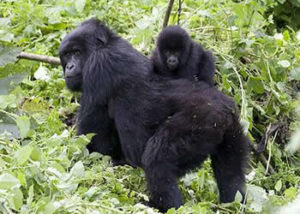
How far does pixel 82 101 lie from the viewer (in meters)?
4.14

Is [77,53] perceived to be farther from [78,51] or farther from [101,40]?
[101,40]

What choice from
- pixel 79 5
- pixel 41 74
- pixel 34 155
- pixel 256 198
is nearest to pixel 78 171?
pixel 34 155

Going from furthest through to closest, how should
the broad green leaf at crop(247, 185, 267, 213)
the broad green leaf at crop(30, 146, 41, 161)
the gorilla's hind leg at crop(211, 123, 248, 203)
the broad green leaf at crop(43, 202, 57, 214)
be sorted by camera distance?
the gorilla's hind leg at crop(211, 123, 248, 203), the broad green leaf at crop(247, 185, 267, 213), the broad green leaf at crop(30, 146, 41, 161), the broad green leaf at crop(43, 202, 57, 214)

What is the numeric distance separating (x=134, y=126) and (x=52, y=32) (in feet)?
7.39

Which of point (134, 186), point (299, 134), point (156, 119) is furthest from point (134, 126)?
point (299, 134)

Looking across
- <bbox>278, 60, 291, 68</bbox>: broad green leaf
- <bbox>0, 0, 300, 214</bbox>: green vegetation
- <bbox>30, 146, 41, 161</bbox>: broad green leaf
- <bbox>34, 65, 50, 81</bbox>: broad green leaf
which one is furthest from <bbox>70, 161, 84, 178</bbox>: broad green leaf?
<bbox>278, 60, 291, 68</bbox>: broad green leaf

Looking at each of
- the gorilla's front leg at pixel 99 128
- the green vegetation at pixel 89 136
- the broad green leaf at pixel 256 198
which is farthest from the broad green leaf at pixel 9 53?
the broad green leaf at pixel 256 198

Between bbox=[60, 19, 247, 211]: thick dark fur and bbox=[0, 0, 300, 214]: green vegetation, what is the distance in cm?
17

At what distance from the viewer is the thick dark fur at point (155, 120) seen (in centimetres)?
366

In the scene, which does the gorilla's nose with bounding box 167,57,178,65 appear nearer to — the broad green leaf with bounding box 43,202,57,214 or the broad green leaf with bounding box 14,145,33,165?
the broad green leaf with bounding box 14,145,33,165

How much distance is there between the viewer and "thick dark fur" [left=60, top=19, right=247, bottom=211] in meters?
3.66

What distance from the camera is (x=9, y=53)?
400cm

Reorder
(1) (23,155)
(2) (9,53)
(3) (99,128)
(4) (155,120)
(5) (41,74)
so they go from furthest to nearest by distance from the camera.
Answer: (5) (41,74) → (3) (99,128) → (2) (9,53) → (4) (155,120) → (1) (23,155)

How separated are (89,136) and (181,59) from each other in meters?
0.90
